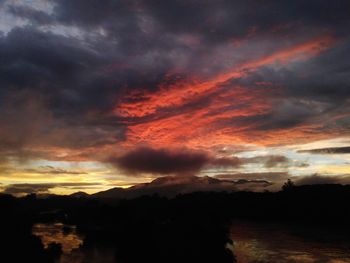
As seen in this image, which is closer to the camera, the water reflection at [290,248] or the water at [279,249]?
the water at [279,249]

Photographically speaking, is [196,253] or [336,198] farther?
[336,198]

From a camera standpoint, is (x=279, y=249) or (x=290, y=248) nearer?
(x=279, y=249)

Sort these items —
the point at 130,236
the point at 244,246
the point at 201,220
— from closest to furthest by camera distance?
the point at 201,220
the point at 130,236
the point at 244,246

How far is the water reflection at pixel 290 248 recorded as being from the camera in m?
77.6

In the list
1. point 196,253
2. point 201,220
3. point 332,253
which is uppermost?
point 201,220

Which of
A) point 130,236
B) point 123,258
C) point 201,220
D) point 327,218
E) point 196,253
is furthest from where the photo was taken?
point 327,218

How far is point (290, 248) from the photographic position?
90312 millimetres

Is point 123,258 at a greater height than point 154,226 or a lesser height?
lesser

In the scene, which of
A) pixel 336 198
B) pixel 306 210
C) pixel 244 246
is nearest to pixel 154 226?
pixel 244 246

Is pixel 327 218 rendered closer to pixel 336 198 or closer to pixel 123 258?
pixel 336 198

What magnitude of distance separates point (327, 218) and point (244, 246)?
8914cm

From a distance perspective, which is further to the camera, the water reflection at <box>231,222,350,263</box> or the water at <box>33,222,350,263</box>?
the water reflection at <box>231,222,350,263</box>

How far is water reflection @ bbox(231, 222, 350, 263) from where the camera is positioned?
77625mm

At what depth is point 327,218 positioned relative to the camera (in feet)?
542
